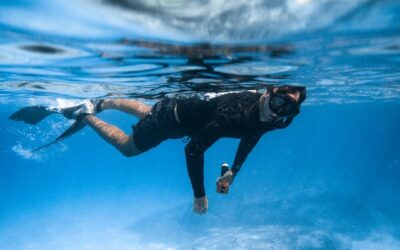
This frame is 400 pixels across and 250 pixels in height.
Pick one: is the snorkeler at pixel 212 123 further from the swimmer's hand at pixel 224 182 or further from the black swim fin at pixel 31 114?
the black swim fin at pixel 31 114

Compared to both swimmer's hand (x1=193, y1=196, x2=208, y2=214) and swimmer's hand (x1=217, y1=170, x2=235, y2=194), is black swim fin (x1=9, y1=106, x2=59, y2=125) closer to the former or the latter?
swimmer's hand (x1=193, y1=196, x2=208, y2=214)

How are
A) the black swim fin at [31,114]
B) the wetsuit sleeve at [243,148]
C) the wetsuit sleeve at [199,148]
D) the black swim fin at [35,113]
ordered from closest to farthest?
the wetsuit sleeve at [199,148] → the wetsuit sleeve at [243,148] → the black swim fin at [35,113] → the black swim fin at [31,114]

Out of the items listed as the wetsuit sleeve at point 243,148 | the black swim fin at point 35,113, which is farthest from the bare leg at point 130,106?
the wetsuit sleeve at point 243,148

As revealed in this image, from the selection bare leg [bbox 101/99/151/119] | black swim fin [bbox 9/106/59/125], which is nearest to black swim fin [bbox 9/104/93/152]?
black swim fin [bbox 9/106/59/125]

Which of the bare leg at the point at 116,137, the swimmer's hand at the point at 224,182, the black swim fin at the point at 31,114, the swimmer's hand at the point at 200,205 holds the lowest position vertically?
the swimmer's hand at the point at 200,205

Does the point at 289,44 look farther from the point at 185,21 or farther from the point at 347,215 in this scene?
the point at 347,215

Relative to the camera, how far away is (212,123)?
7266 millimetres

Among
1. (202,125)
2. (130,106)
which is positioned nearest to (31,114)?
(130,106)

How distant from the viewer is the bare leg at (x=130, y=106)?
1105 cm

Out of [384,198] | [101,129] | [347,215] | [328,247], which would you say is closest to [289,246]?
[328,247]

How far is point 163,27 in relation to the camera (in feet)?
24.2

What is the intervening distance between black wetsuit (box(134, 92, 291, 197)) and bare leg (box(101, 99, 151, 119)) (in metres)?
1.19

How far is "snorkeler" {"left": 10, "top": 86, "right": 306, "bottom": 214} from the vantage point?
721 cm

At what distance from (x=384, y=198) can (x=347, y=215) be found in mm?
13063
